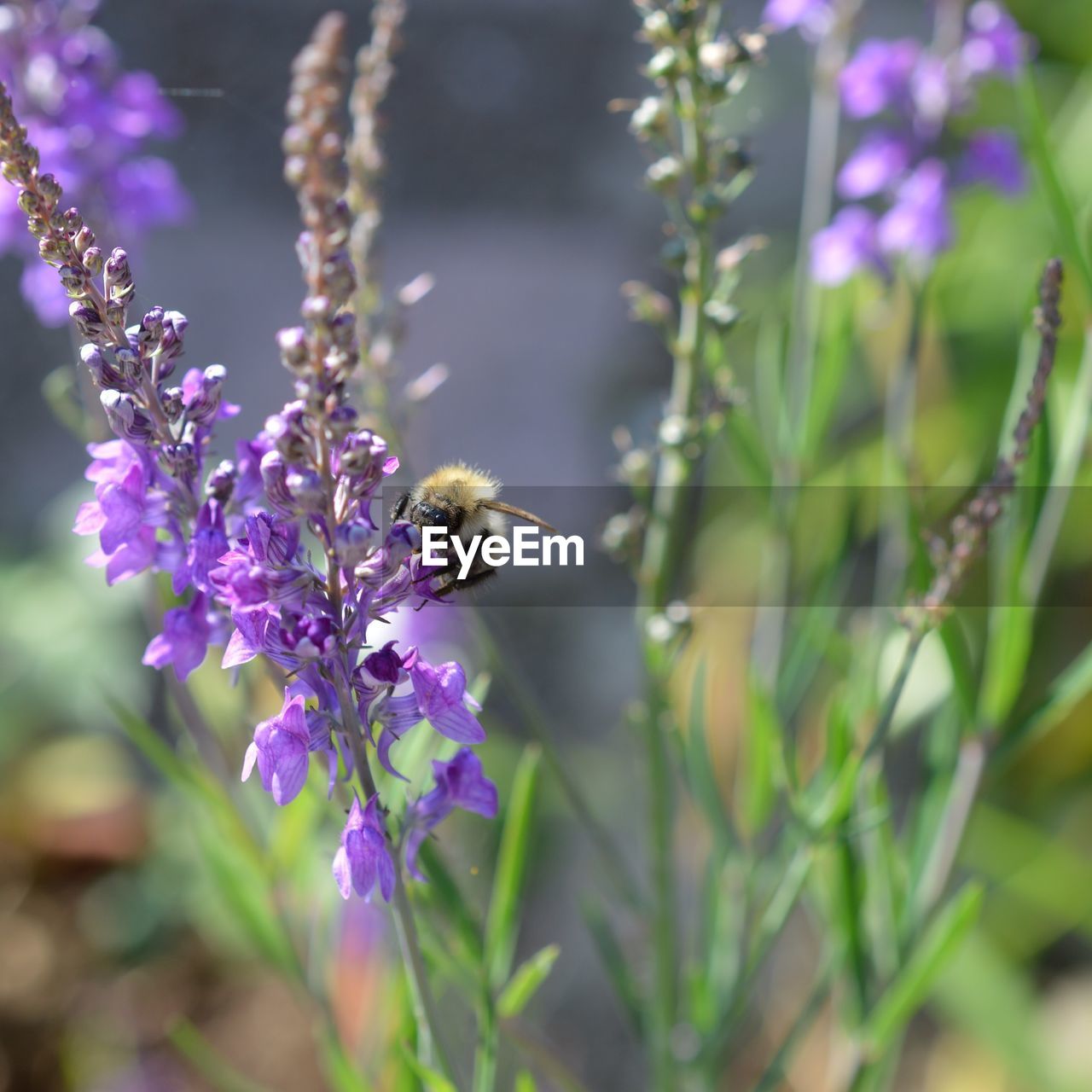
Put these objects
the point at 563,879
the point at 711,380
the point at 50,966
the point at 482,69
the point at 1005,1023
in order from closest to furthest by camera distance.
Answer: the point at 711,380
the point at 1005,1023
the point at 50,966
the point at 563,879
the point at 482,69

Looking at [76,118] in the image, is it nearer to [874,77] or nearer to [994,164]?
[874,77]

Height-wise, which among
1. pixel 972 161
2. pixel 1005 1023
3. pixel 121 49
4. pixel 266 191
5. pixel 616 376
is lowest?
pixel 1005 1023

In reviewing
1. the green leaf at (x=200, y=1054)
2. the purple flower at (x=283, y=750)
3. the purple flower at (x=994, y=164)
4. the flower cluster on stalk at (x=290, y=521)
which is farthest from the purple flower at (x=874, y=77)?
the green leaf at (x=200, y=1054)

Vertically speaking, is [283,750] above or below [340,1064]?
above

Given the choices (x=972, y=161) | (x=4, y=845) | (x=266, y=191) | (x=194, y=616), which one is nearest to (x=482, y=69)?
(x=266, y=191)

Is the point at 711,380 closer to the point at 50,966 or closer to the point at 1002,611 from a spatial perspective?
the point at 1002,611

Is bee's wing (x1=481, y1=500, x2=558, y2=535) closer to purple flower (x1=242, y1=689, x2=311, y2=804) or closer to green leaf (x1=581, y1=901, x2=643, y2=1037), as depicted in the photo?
purple flower (x1=242, y1=689, x2=311, y2=804)

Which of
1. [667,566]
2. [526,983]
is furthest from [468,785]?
[667,566]
